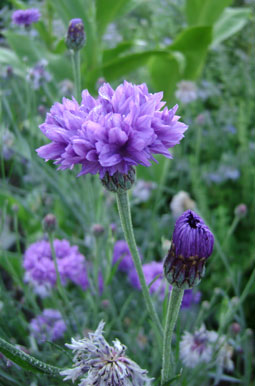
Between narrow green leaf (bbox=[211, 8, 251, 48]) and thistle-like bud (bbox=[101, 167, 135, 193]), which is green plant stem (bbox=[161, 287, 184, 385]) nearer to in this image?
thistle-like bud (bbox=[101, 167, 135, 193])

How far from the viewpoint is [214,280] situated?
1.35m

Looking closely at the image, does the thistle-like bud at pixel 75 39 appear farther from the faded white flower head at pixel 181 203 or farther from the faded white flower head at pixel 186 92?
the faded white flower head at pixel 186 92

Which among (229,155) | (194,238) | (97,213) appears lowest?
(194,238)

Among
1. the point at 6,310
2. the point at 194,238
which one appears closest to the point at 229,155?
the point at 6,310

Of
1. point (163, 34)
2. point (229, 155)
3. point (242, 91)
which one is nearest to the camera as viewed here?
point (229, 155)

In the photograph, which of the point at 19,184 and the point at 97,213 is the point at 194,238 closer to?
the point at 97,213

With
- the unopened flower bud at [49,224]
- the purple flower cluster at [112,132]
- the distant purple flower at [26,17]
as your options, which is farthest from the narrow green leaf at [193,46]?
the purple flower cluster at [112,132]

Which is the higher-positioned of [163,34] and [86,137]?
[163,34]

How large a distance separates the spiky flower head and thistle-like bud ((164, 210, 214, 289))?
8 centimetres

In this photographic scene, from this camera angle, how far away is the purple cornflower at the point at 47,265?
0.99 m

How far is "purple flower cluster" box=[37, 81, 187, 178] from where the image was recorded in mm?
441

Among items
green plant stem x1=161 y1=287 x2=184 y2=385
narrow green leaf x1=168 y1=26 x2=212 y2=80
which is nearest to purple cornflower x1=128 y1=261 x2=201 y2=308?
green plant stem x1=161 y1=287 x2=184 y2=385

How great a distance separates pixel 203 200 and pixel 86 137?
109 centimetres

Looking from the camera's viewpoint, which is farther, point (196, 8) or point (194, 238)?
point (196, 8)
